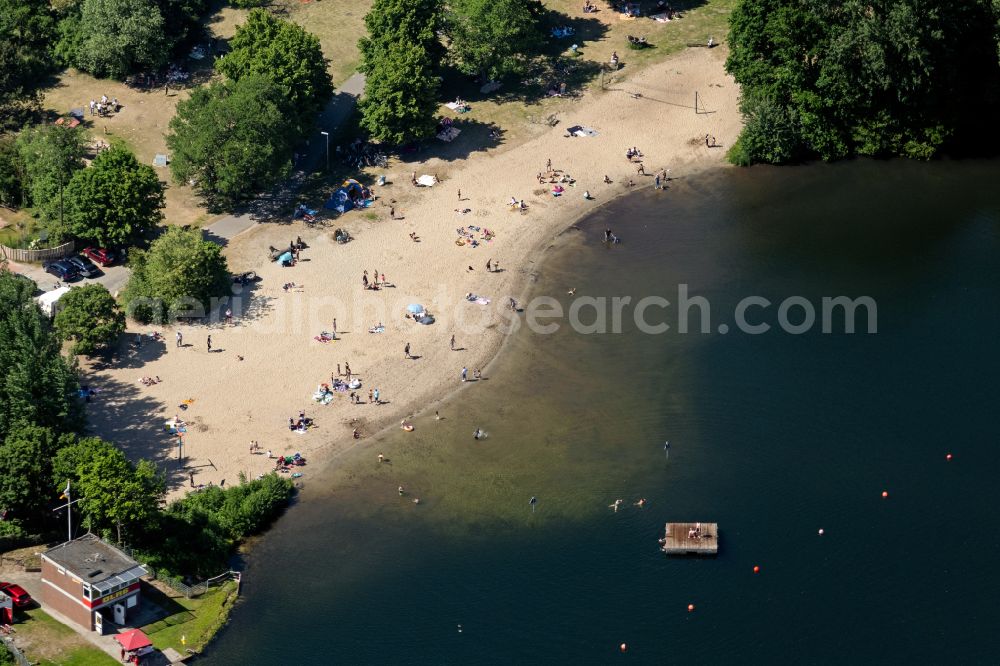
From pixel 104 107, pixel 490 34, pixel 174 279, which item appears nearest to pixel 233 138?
pixel 174 279

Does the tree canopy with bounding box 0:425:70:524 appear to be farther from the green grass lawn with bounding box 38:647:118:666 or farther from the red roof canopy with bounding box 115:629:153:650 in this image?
the red roof canopy with bounding box 115:629:153:650

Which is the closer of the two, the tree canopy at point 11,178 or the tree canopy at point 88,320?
the tree canopy at point 88,320

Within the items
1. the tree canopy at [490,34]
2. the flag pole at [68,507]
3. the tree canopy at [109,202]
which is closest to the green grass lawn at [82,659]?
the flag pole at [68,507]

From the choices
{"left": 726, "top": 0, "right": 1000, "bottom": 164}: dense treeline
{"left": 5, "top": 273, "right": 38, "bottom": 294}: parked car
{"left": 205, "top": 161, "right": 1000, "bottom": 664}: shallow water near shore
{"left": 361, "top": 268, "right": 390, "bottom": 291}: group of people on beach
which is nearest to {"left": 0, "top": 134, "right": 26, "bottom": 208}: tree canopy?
{"left": 5, "top": 273, "right": 38, "bottom": 294}: parked car

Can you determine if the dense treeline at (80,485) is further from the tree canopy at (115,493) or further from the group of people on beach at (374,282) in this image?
the group of people on beach at (374,282)

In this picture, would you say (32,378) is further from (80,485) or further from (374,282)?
(374,282)

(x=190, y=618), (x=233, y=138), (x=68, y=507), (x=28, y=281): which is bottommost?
(x=190, y=618)
